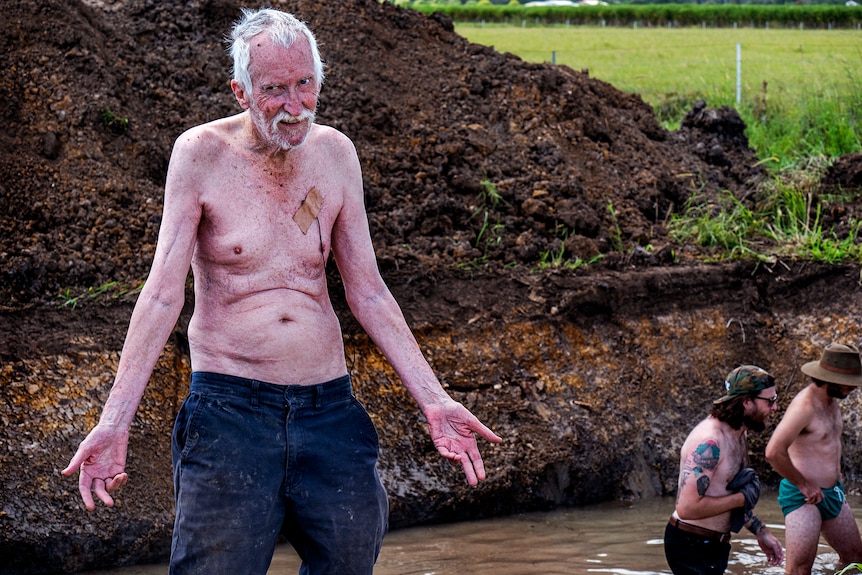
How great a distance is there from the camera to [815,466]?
6211 millimetres

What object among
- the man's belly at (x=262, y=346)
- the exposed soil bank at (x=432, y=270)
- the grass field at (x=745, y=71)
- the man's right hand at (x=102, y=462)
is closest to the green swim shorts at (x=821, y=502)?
the exposed soil bank at (x=432, y=270)

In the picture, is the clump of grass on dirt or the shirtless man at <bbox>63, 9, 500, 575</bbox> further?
the clump of grass on dirt

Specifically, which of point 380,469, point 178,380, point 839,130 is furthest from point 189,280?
point 839,130

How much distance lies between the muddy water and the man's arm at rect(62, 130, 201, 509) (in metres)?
3.46

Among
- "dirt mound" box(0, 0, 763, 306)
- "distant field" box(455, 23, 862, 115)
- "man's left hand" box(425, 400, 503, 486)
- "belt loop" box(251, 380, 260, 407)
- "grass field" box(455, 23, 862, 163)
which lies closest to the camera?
"belt loop" box(251, 380, 260, 407)

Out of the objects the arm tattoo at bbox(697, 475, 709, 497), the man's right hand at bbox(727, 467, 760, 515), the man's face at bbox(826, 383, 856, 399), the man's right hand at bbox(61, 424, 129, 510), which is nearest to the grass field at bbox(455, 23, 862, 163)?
the man's face at bbox(826, 383, 856, 399)

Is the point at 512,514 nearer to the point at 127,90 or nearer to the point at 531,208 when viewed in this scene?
the point at 531,208

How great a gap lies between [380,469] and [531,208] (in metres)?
3.12

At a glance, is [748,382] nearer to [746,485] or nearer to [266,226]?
[746,485]

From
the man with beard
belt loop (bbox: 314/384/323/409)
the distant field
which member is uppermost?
the distant field

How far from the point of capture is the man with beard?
5.66 metres

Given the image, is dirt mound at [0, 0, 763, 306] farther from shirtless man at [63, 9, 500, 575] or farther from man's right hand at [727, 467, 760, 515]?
shirtless man at [63, 9, 500, 575]

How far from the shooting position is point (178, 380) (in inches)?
285

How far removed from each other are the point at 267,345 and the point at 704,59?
60.4ft
